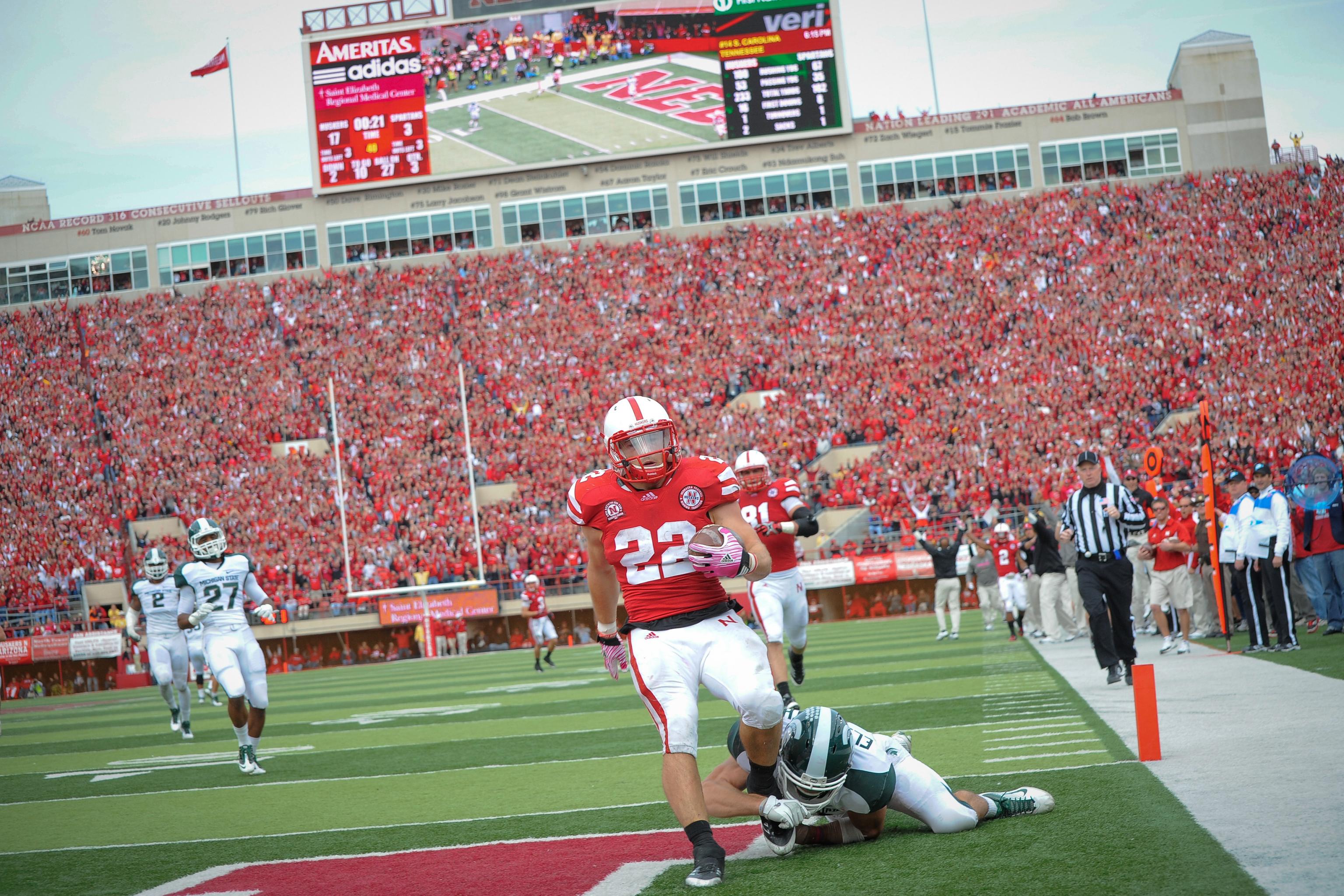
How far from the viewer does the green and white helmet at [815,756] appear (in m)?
5.07

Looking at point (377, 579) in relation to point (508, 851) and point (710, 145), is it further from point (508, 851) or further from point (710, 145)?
point (508, 851)

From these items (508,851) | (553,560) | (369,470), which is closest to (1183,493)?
(508,851)

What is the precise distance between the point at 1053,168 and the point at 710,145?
12.2m

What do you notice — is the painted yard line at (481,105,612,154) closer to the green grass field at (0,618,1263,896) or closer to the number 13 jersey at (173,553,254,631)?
the green grass field at (0,618,1263,896)

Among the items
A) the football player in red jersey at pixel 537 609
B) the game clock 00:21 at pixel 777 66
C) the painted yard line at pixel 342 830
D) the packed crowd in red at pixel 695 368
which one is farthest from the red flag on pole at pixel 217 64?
the painted yard line at pixel 342 830

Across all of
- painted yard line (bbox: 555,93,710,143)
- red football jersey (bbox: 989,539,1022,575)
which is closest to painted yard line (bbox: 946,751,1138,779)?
red football jersey (bbox: 989,539,1022,575)

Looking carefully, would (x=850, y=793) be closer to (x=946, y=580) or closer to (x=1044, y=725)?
(x=1044, y=725)

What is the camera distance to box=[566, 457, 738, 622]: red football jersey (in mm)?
5309

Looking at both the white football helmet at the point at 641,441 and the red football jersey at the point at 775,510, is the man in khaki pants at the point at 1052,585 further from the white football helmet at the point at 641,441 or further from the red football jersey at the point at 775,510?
the white football helmet at the point at 641,441

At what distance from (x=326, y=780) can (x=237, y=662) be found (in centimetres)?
140

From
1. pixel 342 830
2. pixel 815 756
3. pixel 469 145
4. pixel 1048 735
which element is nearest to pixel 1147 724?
pixel 1048 735

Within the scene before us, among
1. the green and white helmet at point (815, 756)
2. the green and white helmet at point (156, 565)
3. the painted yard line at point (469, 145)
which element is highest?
the painted yard line at point (469, 145)

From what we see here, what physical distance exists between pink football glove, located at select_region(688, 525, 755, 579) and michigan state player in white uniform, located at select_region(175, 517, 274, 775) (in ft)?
19.0

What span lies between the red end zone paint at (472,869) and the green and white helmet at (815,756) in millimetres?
512
